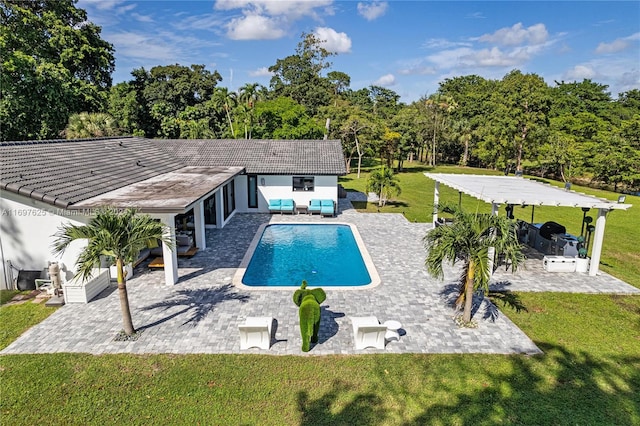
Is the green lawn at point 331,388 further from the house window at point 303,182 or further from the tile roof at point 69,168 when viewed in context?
the house window at point 303,182

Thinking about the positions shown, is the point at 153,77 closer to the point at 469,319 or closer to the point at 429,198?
the point at 429,198

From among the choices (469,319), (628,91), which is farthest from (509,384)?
(628,91)

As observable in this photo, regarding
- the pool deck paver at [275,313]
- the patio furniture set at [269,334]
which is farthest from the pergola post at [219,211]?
the patio furniture set at [269,334]

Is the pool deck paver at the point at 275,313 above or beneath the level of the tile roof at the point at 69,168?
beneath

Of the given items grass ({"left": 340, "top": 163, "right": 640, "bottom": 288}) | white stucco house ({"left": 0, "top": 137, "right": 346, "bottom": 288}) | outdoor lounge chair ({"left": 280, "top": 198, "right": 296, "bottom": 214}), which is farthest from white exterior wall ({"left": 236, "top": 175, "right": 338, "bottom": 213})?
grass ({"left": 340, "top": 163, "right": 640, "bottom": 288})

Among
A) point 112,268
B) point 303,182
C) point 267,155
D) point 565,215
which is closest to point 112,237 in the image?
point 112,268

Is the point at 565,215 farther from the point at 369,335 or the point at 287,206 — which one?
the point at 369,335
